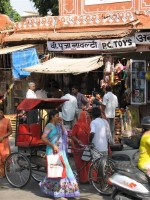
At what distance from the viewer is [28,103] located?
26.0 ft

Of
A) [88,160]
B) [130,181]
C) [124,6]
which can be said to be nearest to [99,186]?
[88,160]

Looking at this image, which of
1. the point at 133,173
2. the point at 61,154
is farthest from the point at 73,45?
the point at 133,173

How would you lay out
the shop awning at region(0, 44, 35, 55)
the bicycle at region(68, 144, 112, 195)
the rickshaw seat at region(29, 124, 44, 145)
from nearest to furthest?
the bicycle at region(68, 144, 112, 195), the rickshaw seat at region(29, 124, 44, 145), the shop awning at region(0, 44, 35, 55)

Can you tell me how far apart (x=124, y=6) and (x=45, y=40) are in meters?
3.01

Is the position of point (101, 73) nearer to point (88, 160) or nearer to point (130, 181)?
point (88, 160)

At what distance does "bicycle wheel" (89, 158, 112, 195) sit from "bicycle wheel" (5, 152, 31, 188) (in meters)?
1.12

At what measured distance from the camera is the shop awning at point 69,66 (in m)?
12.1

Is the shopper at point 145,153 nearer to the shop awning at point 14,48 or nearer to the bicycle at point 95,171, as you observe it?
the bicycle at point 95,171

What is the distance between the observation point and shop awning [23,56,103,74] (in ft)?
39.6

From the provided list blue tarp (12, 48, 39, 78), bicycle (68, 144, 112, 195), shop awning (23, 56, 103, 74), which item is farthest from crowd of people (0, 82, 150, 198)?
blue tarp (12, 48, 39, 78)

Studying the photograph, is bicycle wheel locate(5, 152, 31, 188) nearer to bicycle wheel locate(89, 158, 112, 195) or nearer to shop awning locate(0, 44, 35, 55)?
bicycle wheel locate(89, 158, 112, 195)

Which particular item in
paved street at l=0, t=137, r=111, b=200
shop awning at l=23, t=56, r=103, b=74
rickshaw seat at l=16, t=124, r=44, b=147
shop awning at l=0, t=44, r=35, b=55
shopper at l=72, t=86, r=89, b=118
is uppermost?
shop awning at l=0, t=44, r=35, b=55

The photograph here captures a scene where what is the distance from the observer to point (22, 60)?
47.9 feet

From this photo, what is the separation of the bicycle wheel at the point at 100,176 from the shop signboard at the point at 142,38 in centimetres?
597
